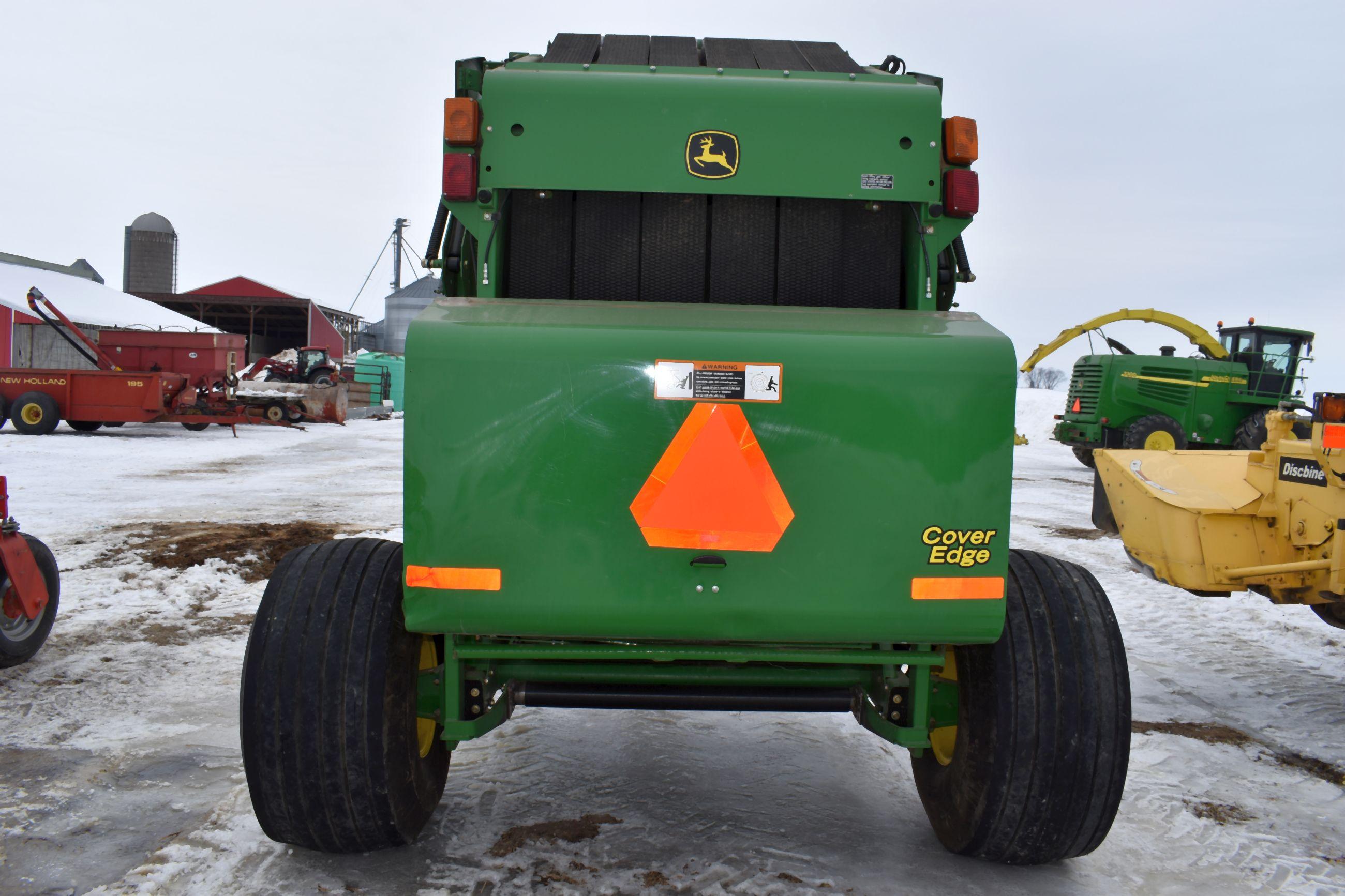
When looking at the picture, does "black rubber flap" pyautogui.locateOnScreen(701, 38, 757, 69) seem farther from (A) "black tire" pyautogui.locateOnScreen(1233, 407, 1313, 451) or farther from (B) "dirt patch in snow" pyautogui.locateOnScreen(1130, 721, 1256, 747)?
(A) "black tire" pyautogui.locateOnScreen(1233, 407, 1313, 451)

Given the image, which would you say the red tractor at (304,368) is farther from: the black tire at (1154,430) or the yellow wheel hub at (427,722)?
the yellow wheel hub at (427,722)

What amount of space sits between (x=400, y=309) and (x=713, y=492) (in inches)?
2069

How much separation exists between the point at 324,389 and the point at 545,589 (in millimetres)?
22866

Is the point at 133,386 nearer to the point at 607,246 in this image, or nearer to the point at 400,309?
the point at 607,246

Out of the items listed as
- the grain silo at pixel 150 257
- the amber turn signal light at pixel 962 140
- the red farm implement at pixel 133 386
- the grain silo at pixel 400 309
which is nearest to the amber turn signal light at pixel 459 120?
the amber turn signal light at pixel 962 140

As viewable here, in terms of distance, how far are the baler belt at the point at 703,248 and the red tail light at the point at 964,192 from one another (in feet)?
0.88

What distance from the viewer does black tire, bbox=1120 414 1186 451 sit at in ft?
55.7

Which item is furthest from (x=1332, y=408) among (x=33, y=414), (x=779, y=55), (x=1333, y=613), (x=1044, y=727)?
(x=33, y=414)

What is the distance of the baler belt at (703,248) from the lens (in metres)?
3.26

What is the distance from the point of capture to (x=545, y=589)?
2447 mm

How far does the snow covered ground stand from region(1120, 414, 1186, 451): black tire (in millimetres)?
11435

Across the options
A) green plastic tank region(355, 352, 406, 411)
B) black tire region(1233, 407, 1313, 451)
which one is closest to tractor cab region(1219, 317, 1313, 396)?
black tire region(1233, 407, 1313, 451)

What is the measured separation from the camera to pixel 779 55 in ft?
12.1

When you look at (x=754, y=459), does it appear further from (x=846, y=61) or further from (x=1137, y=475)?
(x=1137, y=475)
